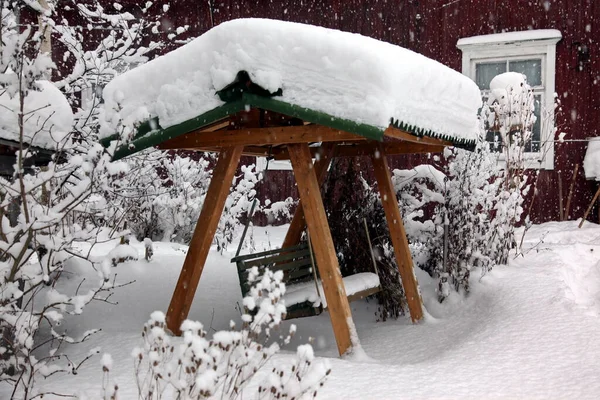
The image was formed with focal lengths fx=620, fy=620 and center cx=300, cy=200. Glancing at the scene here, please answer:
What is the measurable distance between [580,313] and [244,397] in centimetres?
273

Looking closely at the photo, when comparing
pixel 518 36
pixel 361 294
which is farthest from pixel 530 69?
pixel 361 294

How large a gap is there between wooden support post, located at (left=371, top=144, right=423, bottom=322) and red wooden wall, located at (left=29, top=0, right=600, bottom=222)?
5.34 meters

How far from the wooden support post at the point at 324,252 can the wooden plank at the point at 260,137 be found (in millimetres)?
161

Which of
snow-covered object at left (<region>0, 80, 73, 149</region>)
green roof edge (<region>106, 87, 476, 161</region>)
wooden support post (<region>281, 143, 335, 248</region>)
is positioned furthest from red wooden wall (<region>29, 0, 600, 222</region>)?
snow-covered object at left (<region>0, 80, 73, 149</region>)

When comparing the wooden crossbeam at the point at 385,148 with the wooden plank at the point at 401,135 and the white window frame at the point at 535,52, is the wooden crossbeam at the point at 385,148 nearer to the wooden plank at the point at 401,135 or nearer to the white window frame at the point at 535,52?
the wooden plank at the point at 401,135

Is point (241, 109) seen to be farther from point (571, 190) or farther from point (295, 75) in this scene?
point (571, 190)

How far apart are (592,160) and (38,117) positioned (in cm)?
836

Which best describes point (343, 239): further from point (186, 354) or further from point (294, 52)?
point (186, 354)

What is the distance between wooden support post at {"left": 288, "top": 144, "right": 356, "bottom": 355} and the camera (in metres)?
4.16

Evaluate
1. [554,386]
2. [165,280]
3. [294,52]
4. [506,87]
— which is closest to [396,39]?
[506,87]

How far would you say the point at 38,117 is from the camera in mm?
3500

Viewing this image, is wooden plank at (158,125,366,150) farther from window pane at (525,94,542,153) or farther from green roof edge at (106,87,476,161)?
Result: window pane at (525,94,542,153)

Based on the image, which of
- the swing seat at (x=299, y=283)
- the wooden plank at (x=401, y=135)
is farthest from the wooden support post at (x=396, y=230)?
the wooden plank at (x=401, y=135)

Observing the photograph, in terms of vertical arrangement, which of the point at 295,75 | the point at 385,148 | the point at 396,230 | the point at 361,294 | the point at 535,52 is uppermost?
the point at 535,52
